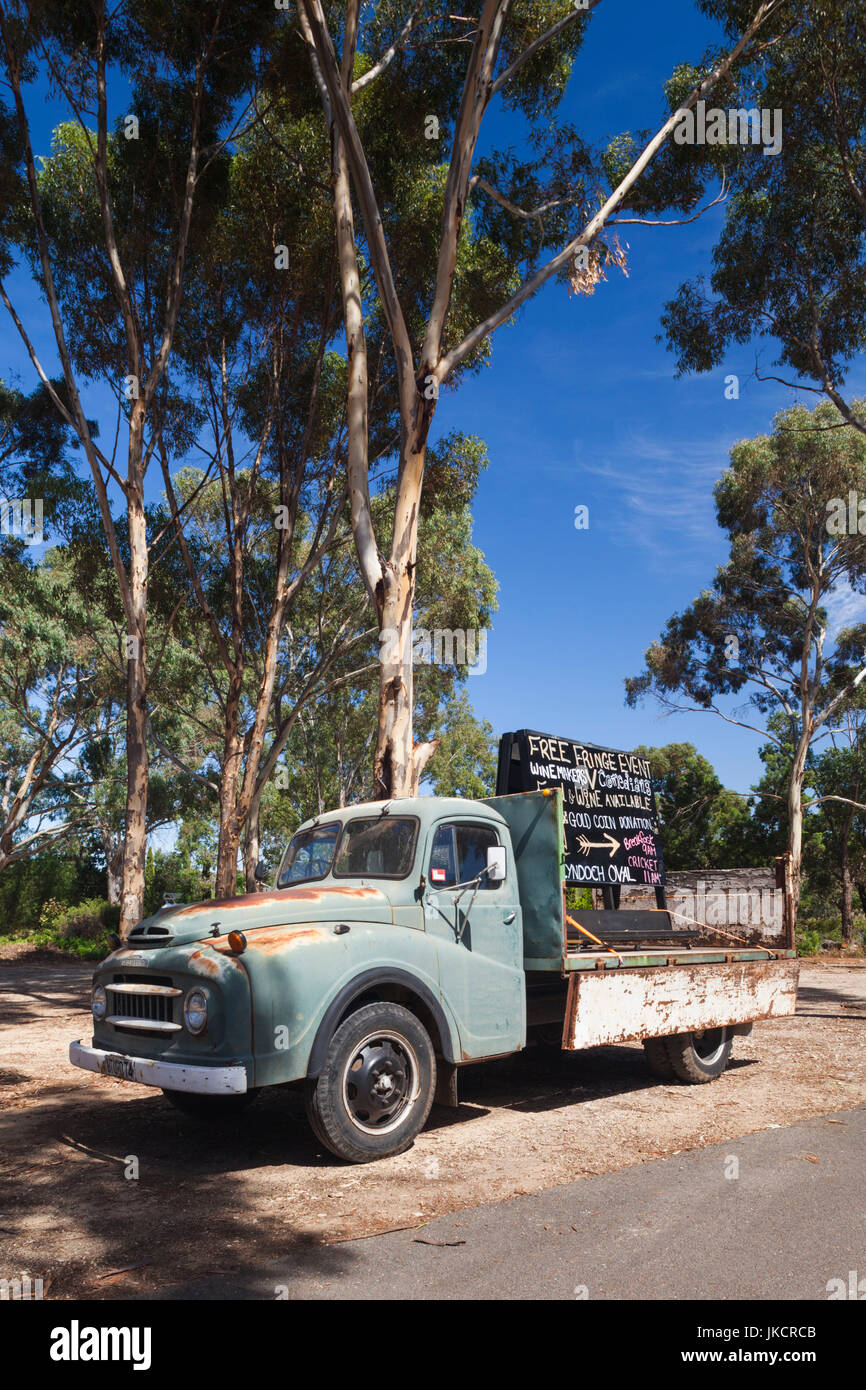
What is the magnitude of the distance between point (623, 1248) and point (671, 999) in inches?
135

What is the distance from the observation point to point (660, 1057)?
25.7ft

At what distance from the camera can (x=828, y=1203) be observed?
473 centimetres

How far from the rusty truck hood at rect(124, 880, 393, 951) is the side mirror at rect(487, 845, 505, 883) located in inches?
31.5

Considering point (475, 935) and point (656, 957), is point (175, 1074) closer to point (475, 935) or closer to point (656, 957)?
point (475, 935)

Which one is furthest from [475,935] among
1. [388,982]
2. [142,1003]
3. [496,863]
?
[142,1003]

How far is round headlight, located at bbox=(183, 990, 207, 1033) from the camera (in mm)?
5066

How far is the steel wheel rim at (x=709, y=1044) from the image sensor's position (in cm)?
808

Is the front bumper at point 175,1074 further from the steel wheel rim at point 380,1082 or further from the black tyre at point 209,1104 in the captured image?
the black tyre at point 209,1104

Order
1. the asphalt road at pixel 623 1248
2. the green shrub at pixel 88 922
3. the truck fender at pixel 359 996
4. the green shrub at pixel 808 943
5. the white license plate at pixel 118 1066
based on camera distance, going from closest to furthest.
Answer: the asphalt road at pixel 623 1248 → the truck fender at pixel 359 996 → the white license plate at pixel 118 1066 → the green shrub at pixel 808 943 → the green shrub at pixel 88 922

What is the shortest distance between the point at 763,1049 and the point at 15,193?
1594cm

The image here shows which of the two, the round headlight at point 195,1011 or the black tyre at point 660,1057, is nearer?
the round headlight at point 195,1011

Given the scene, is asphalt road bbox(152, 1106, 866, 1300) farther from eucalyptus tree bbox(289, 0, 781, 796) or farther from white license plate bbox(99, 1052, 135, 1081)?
eucalyptus tree bbox(289, 0, 781, 796)

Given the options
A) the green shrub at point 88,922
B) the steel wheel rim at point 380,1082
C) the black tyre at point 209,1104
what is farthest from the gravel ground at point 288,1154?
the green shrub at point 88,922

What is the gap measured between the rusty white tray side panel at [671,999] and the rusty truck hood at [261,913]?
64.3 inches
